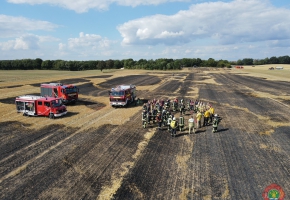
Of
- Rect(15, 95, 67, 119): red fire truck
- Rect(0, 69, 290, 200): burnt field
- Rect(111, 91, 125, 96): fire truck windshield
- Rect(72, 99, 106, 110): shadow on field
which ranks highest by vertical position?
Rect(111, 91, 125, 96): fire truck windshield

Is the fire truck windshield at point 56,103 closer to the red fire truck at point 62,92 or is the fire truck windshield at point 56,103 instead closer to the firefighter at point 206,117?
the red fire truck at point 62,92

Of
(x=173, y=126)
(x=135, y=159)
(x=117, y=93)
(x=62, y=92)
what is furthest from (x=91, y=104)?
(x=135, y=159)

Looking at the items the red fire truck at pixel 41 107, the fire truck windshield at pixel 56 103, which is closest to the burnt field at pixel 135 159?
the red fire truck at pixel 41 107

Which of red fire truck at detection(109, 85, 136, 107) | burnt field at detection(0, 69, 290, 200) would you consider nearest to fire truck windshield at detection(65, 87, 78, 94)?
red fire truck at detection(109, 85, 136, 107)

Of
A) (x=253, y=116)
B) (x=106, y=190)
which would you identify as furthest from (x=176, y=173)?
(x=253, y=116)

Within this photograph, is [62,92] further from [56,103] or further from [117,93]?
[117,93]

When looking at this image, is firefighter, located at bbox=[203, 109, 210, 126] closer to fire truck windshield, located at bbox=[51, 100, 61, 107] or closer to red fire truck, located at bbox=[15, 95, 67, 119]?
red fire truck, located at bbox=[15, 95, 67, 119]

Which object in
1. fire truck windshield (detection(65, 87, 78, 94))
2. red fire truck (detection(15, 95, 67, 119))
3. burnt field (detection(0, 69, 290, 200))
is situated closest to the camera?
burnt field (detection(0, 69, 290, 200))

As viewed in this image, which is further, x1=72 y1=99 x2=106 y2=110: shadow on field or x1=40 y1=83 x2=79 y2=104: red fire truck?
x1=40 y1=83 x2=79 y2=104: red fire truck
